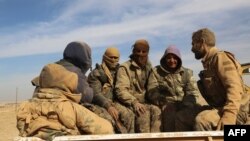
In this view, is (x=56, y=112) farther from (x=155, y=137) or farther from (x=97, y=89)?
(x=97, y=89)

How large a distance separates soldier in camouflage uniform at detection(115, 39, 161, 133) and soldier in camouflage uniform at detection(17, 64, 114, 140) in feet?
3.48

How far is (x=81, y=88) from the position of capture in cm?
416

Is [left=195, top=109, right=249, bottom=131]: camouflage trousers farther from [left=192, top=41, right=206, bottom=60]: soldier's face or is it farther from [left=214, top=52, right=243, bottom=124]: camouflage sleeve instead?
[left=192, top=41, right=206, bottom=60]: soldier's face

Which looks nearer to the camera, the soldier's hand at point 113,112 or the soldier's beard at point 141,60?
the soldier's hand at point 113,112

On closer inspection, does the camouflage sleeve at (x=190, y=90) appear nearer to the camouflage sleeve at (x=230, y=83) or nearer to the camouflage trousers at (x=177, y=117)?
the camouflage trousers at (x=177, y=117)

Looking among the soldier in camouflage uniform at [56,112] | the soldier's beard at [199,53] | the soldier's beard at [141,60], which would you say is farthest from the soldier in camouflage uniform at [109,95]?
the soldier's beard at [199,53]

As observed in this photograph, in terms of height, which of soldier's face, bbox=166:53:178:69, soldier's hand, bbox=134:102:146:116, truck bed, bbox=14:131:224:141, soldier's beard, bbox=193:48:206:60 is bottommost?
truck bed, bbox=14:131:224:141

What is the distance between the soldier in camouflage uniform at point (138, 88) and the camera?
16.4 ft

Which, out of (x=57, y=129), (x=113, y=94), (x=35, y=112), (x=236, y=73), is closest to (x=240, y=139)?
(x=236, y=73)

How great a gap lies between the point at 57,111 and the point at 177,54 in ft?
7.18

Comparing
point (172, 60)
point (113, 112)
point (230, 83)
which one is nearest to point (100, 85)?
point (113, 112)

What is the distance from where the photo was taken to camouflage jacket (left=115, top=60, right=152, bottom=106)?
5.29m

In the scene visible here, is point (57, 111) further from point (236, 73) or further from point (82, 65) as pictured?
point (236, 73)

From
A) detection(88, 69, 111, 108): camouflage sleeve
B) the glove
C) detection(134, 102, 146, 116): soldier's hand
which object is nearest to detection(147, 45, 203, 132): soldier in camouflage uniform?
detection(134, 102, 146, 116): soldier's hand
